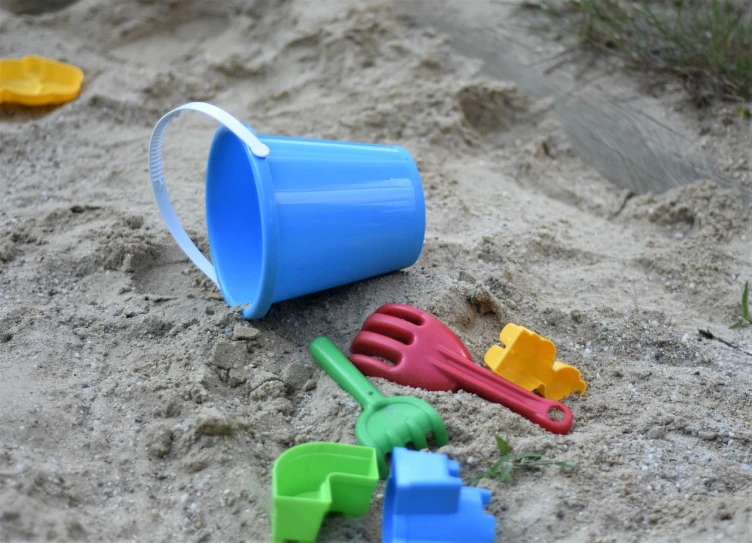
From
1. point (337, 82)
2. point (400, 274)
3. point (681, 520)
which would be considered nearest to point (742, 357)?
point (681, 520)

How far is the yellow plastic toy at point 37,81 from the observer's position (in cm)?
282

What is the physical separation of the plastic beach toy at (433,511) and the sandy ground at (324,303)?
72 millimetres

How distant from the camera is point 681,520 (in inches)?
49.2

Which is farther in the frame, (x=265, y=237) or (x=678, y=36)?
(x=678, y=36)

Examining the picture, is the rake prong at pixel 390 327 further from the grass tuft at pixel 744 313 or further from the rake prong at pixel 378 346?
the grass tuft at pixel 744 313

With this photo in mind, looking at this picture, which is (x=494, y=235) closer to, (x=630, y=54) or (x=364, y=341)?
(x=364, y=341)

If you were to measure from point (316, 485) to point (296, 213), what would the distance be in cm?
59

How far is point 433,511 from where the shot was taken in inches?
47.4

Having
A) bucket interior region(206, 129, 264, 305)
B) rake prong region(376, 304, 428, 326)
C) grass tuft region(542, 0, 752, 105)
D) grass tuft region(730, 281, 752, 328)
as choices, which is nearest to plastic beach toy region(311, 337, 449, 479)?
rake prong region(376, 304, 428, 326)

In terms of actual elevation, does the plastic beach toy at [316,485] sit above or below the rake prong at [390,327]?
above

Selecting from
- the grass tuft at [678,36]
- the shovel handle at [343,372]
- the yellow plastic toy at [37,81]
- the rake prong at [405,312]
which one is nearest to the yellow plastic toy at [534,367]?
the rake prong at [405,312]

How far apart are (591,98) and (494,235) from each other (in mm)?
986

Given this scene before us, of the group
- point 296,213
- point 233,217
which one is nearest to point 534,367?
point 296,213

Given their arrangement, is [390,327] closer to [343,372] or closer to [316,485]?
[343,372]
